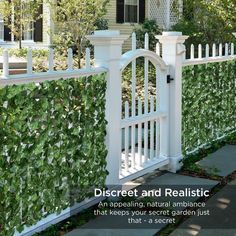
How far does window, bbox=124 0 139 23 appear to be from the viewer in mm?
20172

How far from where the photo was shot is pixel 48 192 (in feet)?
12.6

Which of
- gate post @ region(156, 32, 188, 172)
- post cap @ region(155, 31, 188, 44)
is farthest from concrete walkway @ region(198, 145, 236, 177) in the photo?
post cap @ region(155, 31, 188, 44)

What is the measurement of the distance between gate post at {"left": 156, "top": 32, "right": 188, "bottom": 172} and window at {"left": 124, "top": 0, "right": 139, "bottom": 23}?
1482cm

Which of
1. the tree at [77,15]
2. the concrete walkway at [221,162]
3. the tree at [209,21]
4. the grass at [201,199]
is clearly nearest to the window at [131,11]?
the tree at [209,21]

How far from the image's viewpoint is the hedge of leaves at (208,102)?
617 centimetres

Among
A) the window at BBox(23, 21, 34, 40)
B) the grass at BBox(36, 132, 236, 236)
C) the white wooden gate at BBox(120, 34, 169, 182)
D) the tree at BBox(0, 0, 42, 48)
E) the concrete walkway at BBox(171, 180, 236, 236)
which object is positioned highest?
the tree at BBox(0, 0, 42, 48)

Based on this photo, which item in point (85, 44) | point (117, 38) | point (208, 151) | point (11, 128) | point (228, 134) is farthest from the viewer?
point (85, 44)

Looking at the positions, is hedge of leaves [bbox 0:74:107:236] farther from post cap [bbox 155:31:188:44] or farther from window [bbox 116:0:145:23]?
window [bbox 116:0:145:23]

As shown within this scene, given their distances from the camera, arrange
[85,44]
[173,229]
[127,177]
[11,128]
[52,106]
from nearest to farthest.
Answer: [11,128] < [52,106] < [173,229] < [127,177] < [85,44]

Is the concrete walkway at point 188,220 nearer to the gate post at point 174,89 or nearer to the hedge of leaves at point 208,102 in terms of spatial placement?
the gate post at point 174,89

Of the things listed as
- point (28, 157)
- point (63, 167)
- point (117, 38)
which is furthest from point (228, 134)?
point (28, 157)

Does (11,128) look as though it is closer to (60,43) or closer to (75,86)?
(75,86)

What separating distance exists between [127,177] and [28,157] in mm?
1592

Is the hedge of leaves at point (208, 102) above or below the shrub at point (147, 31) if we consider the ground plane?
below
